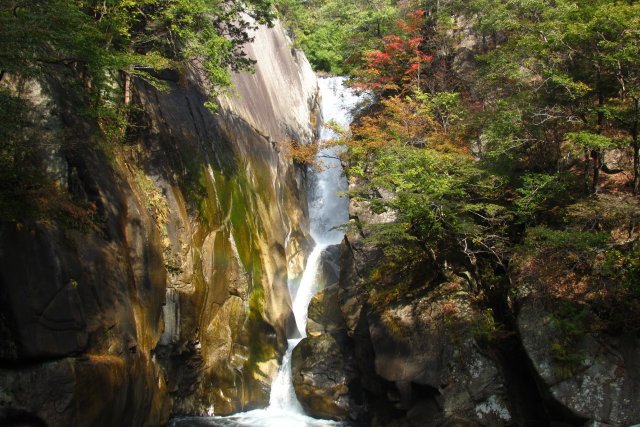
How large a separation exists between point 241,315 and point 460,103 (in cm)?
1336

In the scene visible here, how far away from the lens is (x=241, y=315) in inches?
539

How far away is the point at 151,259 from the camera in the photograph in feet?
32.3

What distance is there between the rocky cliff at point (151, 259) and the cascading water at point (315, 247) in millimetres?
457

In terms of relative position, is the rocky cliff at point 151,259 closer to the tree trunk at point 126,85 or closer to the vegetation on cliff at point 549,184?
the tree trunk at point 126,85

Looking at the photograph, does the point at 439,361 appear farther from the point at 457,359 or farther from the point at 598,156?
the point at 598,156

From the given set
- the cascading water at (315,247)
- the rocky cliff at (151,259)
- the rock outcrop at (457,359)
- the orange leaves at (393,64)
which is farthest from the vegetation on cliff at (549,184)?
the orange leaves at (393,64)

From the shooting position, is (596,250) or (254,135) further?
(254,135)

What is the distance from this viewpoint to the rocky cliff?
6652mm

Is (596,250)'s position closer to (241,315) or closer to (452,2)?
(241,315)

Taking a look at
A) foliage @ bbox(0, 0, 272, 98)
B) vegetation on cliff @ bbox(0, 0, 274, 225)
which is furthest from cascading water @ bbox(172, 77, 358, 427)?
vegetation on cliff @ bbox(0, 0, 274, 225)

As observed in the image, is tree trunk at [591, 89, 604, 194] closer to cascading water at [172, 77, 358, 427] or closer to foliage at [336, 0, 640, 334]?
foliage at [336, 0, 640, 334]

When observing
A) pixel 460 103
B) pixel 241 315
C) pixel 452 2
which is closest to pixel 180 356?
pixel 241 315

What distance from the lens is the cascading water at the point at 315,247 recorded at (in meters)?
12.5

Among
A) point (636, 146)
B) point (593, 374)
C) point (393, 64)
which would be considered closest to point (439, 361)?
point (593, 374)
